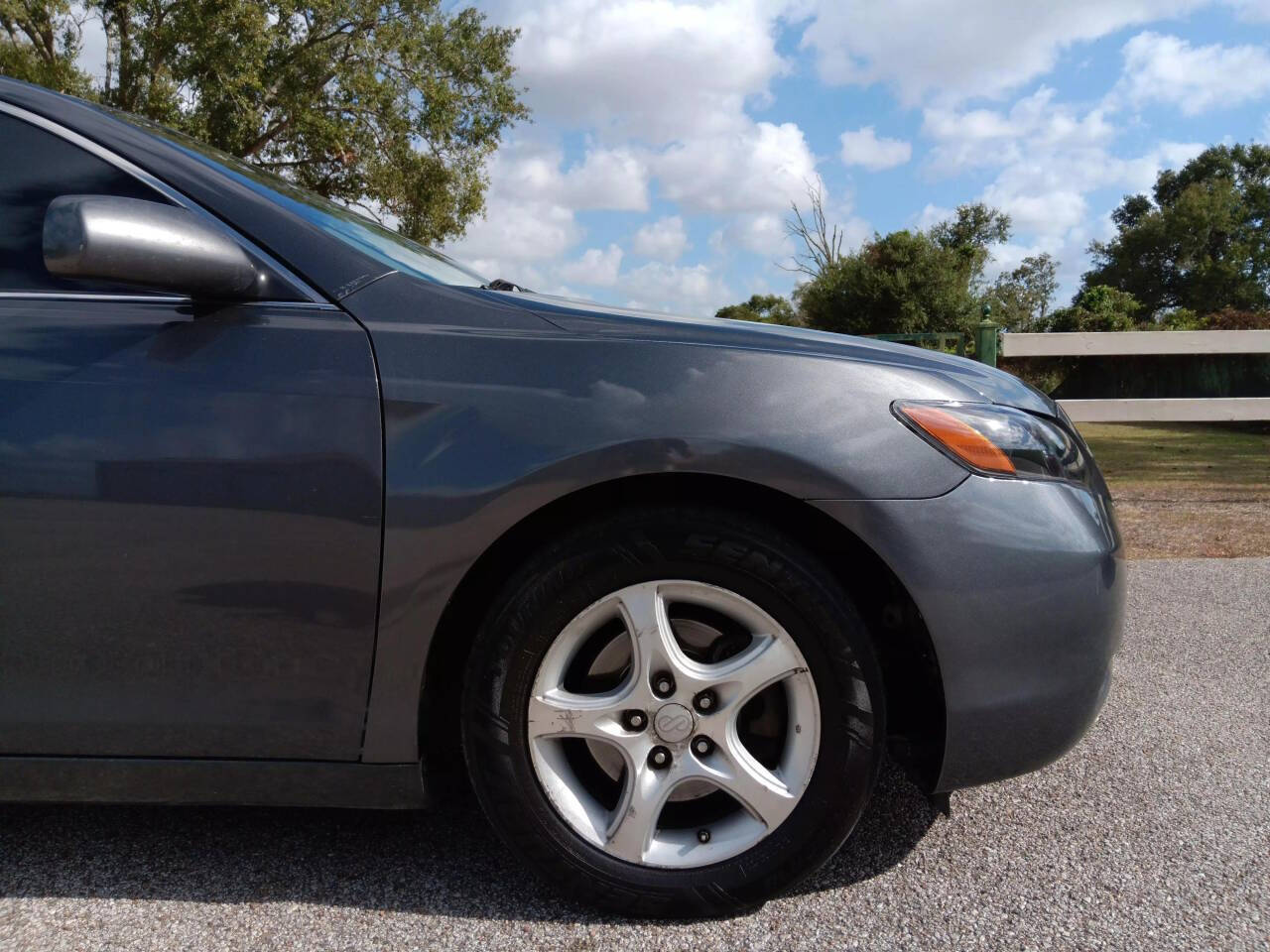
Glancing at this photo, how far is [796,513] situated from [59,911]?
63.6 inches

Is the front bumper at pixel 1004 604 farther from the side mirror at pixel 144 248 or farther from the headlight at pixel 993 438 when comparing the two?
the side mirror at pixel 144 248

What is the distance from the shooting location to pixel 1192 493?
22.5 feet

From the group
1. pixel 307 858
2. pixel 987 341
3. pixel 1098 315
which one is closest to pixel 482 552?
pixel 307 858

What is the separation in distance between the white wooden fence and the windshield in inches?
188

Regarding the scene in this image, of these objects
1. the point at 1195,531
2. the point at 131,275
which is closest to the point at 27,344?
the point at 131,275

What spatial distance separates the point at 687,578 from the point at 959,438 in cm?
59

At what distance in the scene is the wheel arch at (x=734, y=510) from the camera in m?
1.83

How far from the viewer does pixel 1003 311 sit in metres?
29.0

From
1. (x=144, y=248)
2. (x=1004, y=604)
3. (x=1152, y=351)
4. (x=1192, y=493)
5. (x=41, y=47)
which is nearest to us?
(x=144, y=248)

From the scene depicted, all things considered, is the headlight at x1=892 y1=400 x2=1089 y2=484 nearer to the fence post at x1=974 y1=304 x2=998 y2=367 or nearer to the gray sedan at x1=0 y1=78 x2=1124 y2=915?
the gray sedan at x1=0 y1=78 x2=1124 y2=915

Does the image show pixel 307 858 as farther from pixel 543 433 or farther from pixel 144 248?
pixel 144 248

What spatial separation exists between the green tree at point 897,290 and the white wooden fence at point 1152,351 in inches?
592

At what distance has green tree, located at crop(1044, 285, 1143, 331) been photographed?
63.2 ft

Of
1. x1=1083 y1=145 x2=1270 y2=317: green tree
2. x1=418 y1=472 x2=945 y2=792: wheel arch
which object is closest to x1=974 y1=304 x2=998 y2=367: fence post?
x1=418 y1=472 x2=945 y2=792: wheel arch
